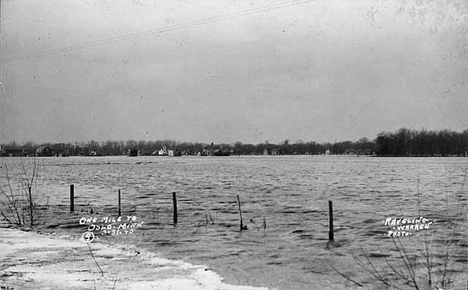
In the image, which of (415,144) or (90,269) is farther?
(415,144)

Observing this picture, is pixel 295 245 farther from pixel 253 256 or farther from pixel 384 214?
pixel 384 214

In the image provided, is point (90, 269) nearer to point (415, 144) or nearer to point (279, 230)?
point (279, 230)

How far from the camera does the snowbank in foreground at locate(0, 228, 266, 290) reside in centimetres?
1327

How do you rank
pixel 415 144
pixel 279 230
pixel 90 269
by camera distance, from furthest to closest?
pixel 415 144
pixel 279 230
pixel 90 269

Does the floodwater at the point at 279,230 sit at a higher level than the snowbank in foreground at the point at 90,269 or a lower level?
lower

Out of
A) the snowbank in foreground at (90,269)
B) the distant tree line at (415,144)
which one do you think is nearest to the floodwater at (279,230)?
the snowbank in foreground at (90,269)

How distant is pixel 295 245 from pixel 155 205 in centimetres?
1855

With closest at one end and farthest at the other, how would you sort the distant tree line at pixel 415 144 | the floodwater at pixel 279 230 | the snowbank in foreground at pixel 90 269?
1. the snowbank in foreground at pixel 90 269
2. the floodwater at pixel 279 230
3. the distant tree line at pixel 415 144

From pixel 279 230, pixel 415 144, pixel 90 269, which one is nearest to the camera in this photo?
pixel 90 269

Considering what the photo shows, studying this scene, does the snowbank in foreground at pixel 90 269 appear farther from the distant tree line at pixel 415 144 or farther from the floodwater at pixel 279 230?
the distant tree line at pixel 415 144

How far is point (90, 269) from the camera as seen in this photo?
15250mm

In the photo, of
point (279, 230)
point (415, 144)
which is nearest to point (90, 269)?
point (279, 230)

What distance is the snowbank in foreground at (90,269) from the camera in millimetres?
13266

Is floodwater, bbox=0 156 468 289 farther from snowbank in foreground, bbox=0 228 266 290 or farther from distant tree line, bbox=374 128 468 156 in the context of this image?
distant tree line, bbox=374 128 468 156
